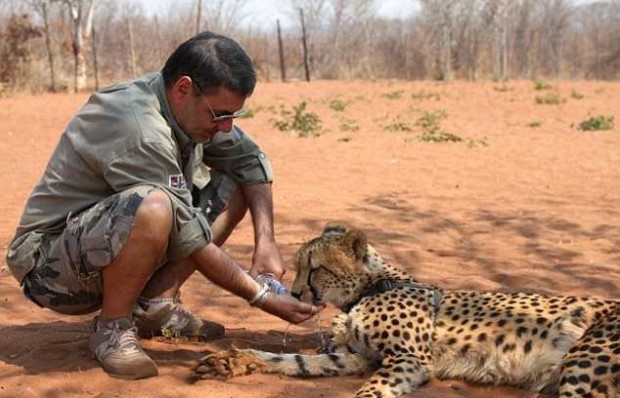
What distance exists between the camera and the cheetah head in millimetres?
3242

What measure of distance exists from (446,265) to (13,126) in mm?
10109

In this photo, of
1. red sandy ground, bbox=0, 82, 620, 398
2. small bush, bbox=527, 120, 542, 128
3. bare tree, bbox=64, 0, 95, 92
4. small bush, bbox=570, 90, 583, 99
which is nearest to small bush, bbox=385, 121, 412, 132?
red sandy ground, bbox=0, 82, 620, 398

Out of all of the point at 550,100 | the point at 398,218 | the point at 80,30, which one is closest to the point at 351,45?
the point at 80,30

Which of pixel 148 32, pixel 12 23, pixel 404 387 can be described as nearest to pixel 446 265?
pixel 404 387

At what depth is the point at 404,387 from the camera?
9.05ft

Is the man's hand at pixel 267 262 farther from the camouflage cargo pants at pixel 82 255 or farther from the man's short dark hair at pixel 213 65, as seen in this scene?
the man's short dark hair at pixel 213 65

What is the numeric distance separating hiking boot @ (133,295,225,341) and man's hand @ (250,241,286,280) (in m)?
0.30

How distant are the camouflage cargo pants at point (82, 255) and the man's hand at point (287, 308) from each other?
41 cm

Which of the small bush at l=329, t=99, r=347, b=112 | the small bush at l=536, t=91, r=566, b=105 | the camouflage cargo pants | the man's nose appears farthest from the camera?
the small bush at l=329, t=99, r=347, b=112

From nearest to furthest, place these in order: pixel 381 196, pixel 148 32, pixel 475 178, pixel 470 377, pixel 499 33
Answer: pixel 470 377 → pixel 381 196 → pixel 475 178 → pixel 499 33 → pixel 148 32

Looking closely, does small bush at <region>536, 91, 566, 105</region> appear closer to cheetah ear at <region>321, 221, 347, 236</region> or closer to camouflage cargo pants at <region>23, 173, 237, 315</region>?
cheetah ear at <region>321, 221, 347, 236</region>

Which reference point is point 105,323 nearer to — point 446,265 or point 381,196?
point 446,265

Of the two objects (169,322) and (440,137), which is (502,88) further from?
(169,322)

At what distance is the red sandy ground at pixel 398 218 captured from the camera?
9.42ft
